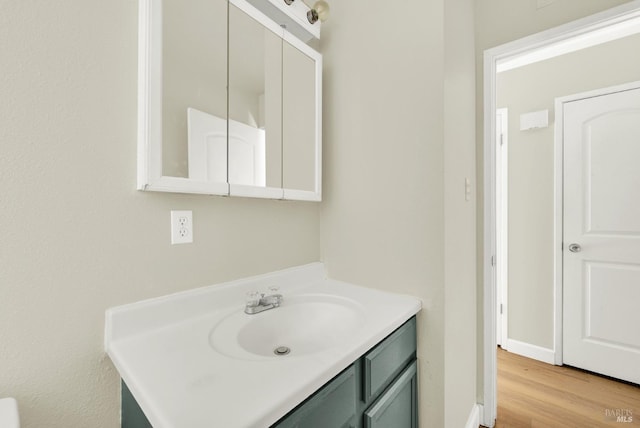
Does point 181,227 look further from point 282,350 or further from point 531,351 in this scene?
point 531,351

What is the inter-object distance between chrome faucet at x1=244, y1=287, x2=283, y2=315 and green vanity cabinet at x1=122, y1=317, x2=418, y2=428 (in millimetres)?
402

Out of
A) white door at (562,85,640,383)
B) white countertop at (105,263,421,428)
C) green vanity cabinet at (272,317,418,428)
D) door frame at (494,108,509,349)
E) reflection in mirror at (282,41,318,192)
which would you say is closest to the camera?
white countertop at (105,263,421,428)

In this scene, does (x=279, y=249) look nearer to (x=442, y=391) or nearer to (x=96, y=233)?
(x=96, y=233)

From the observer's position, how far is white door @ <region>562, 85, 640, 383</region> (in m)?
1.96

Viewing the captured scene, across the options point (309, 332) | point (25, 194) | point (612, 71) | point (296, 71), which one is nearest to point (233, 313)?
point (309, 332)

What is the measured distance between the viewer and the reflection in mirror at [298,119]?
1.28 m

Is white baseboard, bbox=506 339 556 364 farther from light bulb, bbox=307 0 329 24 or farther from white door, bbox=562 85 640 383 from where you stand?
light bulb, bbox=307 0 329 24

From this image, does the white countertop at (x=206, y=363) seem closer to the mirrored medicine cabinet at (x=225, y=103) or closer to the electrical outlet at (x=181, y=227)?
the electrical outlet at (x=181, y=227)

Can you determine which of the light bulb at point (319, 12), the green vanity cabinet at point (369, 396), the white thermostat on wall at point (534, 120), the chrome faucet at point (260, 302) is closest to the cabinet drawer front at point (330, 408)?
the green vanity cabinet at point (369, 396)

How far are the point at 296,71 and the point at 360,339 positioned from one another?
3.89 feet

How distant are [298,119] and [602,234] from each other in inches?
94.7

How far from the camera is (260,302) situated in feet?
3.48

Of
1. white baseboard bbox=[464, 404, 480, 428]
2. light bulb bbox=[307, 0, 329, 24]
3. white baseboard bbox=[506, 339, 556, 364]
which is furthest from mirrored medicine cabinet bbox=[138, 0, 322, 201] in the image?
white baseboard bbox=[506, 339, 556, 364]

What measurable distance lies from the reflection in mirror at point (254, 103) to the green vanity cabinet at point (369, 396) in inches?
29.4
